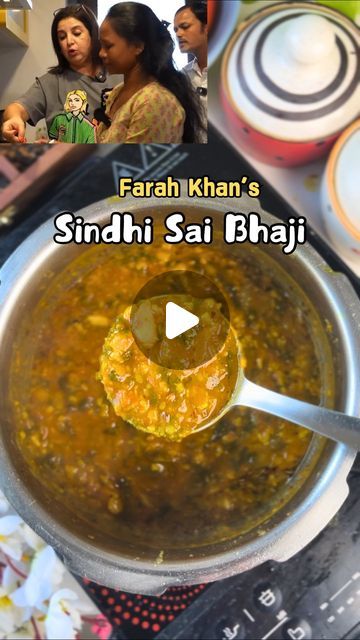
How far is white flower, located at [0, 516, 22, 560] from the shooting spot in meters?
1.11

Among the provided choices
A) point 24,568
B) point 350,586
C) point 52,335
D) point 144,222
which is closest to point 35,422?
point 52,335

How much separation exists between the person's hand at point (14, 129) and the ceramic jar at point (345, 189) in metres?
0.62

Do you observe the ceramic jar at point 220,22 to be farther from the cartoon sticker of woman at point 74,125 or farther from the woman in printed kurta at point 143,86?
the cartoon sticker of woman at point 74,125

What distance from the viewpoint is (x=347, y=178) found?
43.4 inches

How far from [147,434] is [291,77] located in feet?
2.39

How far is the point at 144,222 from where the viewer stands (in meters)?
1.09

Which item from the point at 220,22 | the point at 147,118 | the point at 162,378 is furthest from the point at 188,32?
the point at 162,378

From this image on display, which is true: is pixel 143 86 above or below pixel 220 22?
below

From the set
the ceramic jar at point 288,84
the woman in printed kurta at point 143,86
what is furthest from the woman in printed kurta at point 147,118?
the ceramic jar at point 288,84

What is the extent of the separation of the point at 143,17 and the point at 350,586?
3.85 ft

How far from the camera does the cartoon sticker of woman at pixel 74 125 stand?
3.83 ft

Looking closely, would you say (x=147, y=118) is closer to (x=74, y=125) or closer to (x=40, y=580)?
(x=74, y=125)

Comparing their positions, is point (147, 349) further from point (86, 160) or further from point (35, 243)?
point (86, 160)

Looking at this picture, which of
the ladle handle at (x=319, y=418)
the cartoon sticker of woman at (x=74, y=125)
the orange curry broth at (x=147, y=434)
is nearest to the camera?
the ladle handle at (x=319, y=418)
